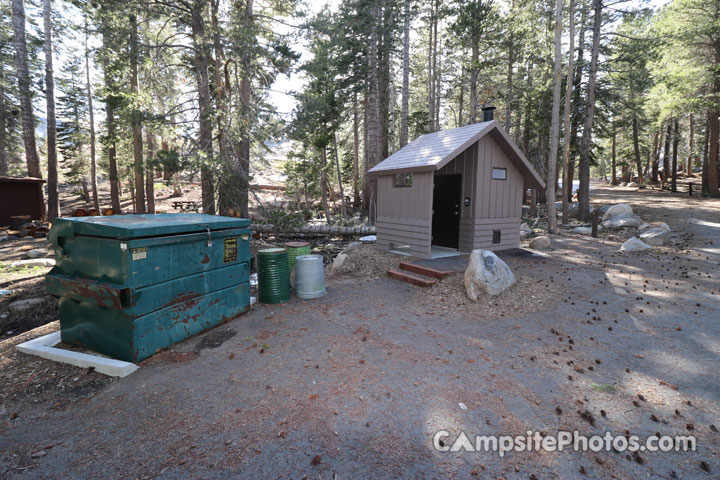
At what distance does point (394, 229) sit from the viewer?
9.97 meters

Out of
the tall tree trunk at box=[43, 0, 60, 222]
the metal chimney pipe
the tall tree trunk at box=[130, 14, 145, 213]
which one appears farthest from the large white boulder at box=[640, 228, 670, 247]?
the tall tree trunk at box=[43, 0, 60, 222]

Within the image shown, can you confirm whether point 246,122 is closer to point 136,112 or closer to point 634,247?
point 136,112

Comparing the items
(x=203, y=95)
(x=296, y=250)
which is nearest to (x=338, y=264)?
(x=296, y=250)

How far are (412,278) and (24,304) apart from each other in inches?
321

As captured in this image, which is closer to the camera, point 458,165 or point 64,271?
point 64,271

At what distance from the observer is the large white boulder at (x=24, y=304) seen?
261 inches

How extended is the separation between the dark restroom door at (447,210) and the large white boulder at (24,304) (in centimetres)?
1032

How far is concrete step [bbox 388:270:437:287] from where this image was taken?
739cm

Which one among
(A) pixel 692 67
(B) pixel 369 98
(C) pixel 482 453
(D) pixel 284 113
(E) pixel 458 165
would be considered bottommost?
(C) pixel 482 453

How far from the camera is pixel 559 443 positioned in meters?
2.79

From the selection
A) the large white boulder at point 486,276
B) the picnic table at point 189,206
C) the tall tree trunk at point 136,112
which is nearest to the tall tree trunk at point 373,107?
the picnic table at point 189,206

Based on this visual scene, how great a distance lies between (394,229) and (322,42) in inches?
329

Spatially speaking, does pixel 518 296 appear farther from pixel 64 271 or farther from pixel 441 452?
pixel 64 271

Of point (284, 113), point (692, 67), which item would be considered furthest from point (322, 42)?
point (692, 67)
